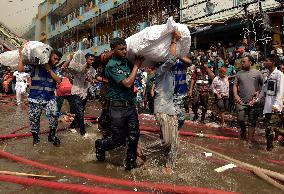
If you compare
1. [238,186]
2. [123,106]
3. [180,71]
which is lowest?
[238,186]

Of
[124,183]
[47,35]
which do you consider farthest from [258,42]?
[47,35]

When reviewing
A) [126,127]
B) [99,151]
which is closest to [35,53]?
[99,151]

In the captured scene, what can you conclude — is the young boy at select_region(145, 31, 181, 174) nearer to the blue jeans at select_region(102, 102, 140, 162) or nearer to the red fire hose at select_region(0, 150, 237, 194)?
the blue jeans at select_region(102, 102, 140, 162)

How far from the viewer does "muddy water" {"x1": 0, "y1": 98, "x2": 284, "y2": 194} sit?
4527 mm

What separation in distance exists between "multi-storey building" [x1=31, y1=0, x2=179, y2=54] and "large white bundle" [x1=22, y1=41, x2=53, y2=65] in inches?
599

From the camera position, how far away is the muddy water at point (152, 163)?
453cm

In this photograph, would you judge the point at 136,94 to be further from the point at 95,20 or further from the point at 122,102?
the point at 95,20

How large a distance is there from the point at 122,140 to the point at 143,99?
9928mm

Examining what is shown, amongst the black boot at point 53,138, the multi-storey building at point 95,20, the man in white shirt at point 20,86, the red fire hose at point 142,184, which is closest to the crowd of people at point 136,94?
the black boot at point 53,138

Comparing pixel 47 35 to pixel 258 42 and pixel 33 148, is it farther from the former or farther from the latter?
pixel 33 148

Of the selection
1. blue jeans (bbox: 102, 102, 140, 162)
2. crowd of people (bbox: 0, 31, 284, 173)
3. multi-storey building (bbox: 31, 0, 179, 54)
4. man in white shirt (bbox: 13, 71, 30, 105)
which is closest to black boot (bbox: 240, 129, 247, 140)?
crowd of people (bbox: 0, 31, 284, 173)

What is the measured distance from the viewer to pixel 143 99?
1500 cm

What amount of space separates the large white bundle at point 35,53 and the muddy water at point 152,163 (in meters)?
1.52

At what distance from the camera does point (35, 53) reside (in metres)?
6.24
